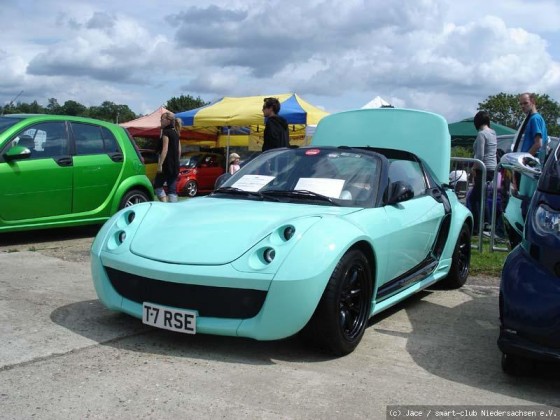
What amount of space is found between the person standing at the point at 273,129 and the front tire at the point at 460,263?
97.4 inches

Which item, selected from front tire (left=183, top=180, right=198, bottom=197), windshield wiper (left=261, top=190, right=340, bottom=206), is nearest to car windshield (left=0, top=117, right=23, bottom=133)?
windshield wiper (left=261, top=190, right=340, bottom=206)

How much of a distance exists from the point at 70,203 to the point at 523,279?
5925mm

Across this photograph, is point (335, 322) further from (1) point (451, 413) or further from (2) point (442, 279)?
(2) point (442, 279)

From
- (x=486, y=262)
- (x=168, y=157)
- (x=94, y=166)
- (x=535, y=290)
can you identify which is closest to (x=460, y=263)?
(x=486, y=262)

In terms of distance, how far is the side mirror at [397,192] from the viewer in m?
4.54

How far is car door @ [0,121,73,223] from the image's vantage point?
7.12 metres

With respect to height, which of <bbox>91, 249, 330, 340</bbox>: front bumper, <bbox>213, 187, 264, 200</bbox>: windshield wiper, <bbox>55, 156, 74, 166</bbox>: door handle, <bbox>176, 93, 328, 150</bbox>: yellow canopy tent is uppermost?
<bbox>176, 93, 328, 150</bbox>: yellow canopy tent

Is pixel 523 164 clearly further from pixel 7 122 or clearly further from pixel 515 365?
pixel 7 122

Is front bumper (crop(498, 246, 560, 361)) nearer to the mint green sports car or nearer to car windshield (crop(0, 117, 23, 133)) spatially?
the mint green sports car

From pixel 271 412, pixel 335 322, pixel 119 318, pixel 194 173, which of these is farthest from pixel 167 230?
pixel 194 173

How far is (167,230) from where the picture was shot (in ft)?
13.0

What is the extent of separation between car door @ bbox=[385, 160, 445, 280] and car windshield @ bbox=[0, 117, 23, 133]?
4745 mm

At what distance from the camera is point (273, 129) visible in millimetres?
7344

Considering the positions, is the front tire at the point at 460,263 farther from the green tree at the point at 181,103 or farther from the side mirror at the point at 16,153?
the green tree at the point at 181,103
